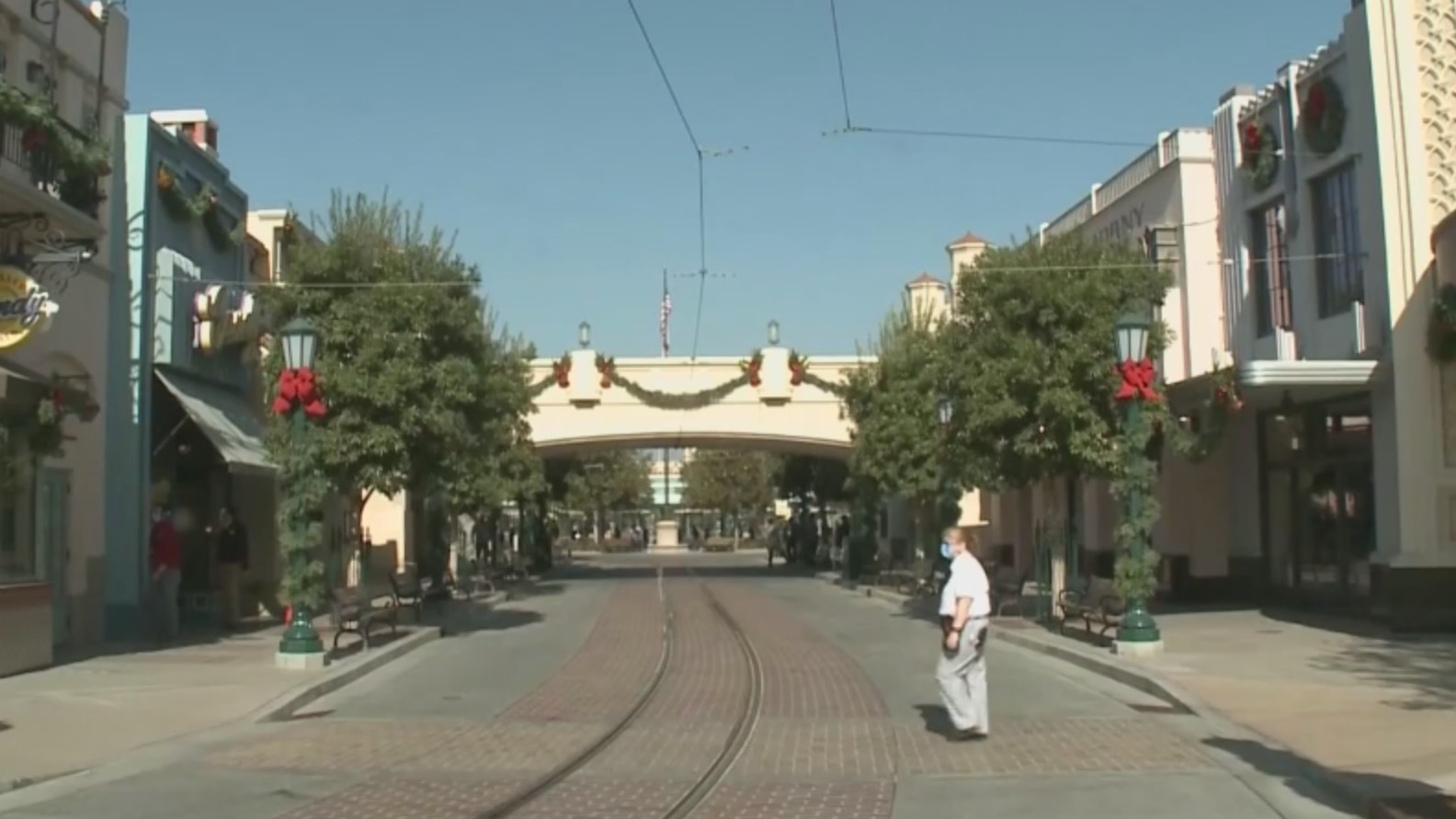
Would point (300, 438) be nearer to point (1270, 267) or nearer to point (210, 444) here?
point (210, 444)

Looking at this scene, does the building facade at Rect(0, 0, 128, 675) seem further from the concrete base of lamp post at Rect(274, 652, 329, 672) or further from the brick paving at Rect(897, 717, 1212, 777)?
the brick paving at Rect(897, 717, 1212, 777)

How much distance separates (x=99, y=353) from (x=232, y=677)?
5893mm

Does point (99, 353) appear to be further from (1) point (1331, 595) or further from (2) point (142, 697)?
(1) point (1331, 595)

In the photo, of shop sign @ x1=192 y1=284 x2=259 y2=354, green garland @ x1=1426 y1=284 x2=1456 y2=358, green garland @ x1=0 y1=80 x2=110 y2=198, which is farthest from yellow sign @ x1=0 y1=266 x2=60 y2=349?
green garland @ x1=1426 y1=284 x2=1456 y2=358

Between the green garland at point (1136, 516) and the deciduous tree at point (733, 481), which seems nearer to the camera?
the green garland at point (1136, 516)

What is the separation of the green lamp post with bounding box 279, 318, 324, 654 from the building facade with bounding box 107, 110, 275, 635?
3.82m

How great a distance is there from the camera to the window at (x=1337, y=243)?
76.3 feet

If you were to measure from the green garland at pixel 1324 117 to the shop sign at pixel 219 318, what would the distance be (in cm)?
1663

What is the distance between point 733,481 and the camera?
3949 inches

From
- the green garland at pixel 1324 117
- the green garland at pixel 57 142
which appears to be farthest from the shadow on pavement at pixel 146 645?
the green garland at pixel 1324 117

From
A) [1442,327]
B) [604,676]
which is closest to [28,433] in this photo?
[604,676]

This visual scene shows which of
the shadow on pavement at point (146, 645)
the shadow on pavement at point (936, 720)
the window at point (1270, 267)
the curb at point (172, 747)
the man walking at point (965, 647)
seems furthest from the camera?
the window at point (1270, 267)

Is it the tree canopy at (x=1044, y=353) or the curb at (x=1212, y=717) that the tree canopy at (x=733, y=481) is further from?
the curb at (x=1212, y=717)

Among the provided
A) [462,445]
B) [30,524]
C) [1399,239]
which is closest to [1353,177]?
[1399,239]
